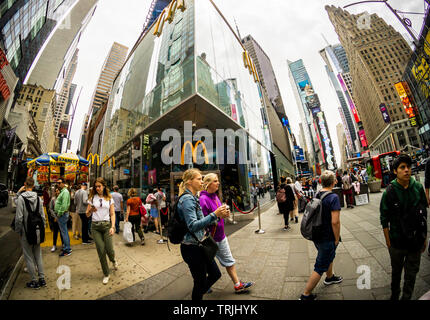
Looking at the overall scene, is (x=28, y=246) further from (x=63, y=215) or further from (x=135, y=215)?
(x=135, y=215)

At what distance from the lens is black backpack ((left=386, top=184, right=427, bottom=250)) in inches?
71.7

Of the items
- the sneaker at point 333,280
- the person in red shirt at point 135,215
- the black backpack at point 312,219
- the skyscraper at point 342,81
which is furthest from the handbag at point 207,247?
the skyscraper at point 342,81

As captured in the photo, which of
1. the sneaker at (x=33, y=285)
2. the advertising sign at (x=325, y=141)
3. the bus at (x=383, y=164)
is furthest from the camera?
the advertising sign at (x=325, y=141)

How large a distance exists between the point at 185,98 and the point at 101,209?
6.80 metres

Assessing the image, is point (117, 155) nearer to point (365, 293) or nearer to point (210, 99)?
point (210, 99)

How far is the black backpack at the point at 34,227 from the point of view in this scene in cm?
294

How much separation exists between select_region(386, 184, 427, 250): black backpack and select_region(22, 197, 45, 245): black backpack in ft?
17.2

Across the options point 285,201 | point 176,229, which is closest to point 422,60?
point 285,201

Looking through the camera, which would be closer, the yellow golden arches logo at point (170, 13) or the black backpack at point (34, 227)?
the black backpack at point (34, 227)

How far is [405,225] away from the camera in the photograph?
186cm
